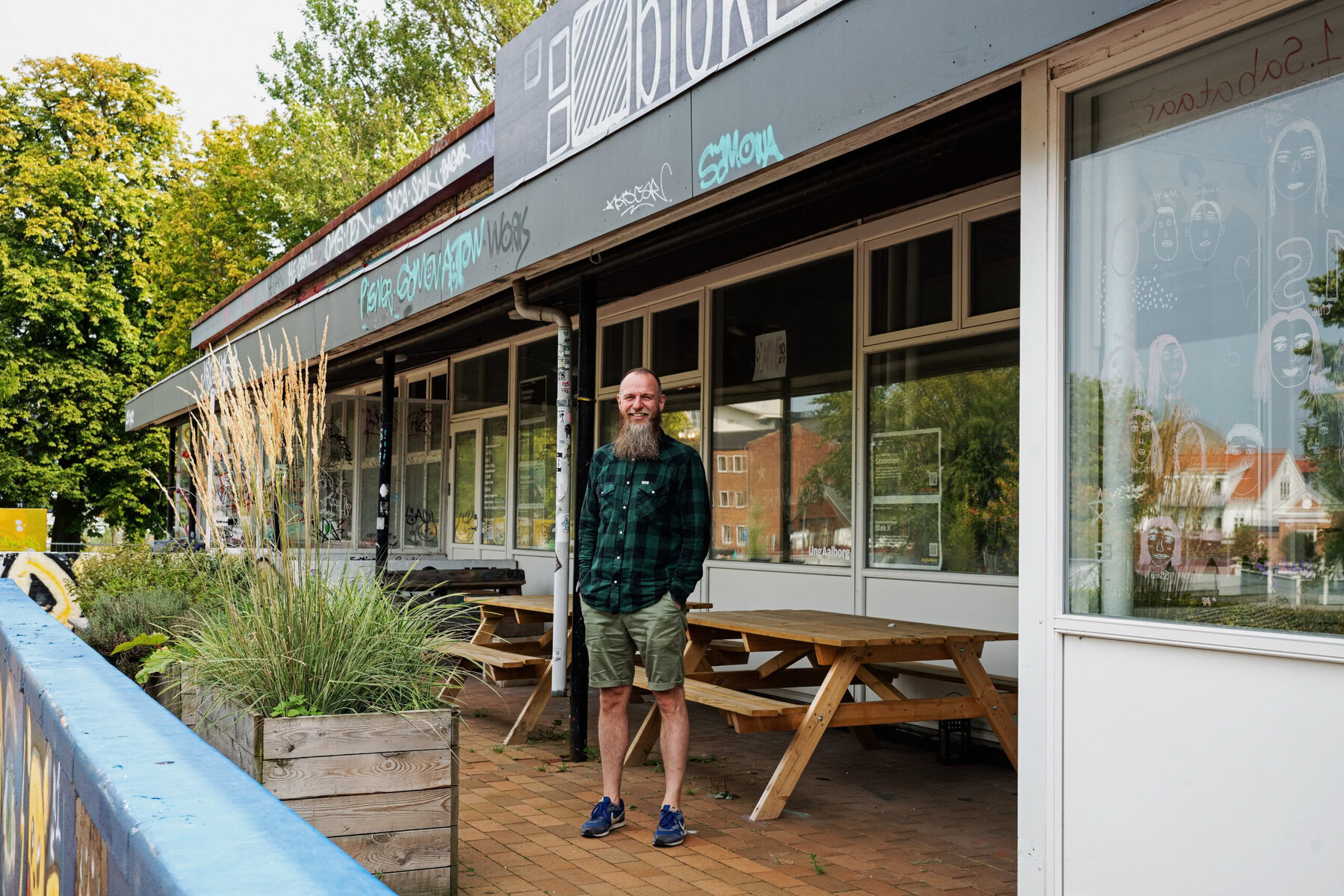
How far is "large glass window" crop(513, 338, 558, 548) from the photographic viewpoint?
10312 mm

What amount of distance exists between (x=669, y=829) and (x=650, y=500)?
120 cm

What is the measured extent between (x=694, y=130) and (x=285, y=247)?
2576 cm

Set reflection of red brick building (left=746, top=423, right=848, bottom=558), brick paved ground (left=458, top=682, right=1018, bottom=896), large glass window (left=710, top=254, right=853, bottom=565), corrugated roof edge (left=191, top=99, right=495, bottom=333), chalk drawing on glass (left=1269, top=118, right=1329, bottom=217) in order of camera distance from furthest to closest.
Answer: corrugated roof edge (left=191, top=99, right=495, bottom=333)
reflection of red brick building (left=746, top=423, right=848, bottom=558)
large glass window (left=710, top=254, right=853, bottom=565)
brick paved ground (left=458, top=682, right=1018, bottom=896)
chalk drawing on glass (left=1269, top=118, right=1329, bottom=217)

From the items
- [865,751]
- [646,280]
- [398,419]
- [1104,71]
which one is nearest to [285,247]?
[398,419]

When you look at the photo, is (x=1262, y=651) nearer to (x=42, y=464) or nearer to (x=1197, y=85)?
(x=1197, y=85)

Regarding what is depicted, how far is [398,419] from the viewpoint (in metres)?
12.5

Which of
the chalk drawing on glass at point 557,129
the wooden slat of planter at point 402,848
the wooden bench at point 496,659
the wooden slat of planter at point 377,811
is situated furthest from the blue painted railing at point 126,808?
the chalk drawing on glass at point 557,129

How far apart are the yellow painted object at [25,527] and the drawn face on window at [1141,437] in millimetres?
17176

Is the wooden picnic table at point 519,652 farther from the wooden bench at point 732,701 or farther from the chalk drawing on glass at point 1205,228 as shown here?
the chalk drawing on glass at point 1205,228

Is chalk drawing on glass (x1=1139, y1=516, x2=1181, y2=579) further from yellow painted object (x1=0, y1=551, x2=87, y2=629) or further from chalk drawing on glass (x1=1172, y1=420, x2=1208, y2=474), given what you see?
yellow painted object (x1=0, y1=551, x2=87, y2=629)

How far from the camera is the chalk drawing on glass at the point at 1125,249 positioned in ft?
10.5

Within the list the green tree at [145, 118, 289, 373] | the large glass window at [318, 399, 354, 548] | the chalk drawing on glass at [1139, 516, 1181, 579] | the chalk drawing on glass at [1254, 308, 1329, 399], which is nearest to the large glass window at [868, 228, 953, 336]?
the chalk drawing on glass at [1139, 516, 1181, 579]

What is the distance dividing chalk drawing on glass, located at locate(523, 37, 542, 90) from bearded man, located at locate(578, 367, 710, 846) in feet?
7.21

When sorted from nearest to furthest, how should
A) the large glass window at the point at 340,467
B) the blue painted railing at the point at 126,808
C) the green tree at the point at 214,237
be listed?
the blue painted railing at the point at 126,808 < the large glass window at the point at 340,467 < the green tree at the point at 214,237
